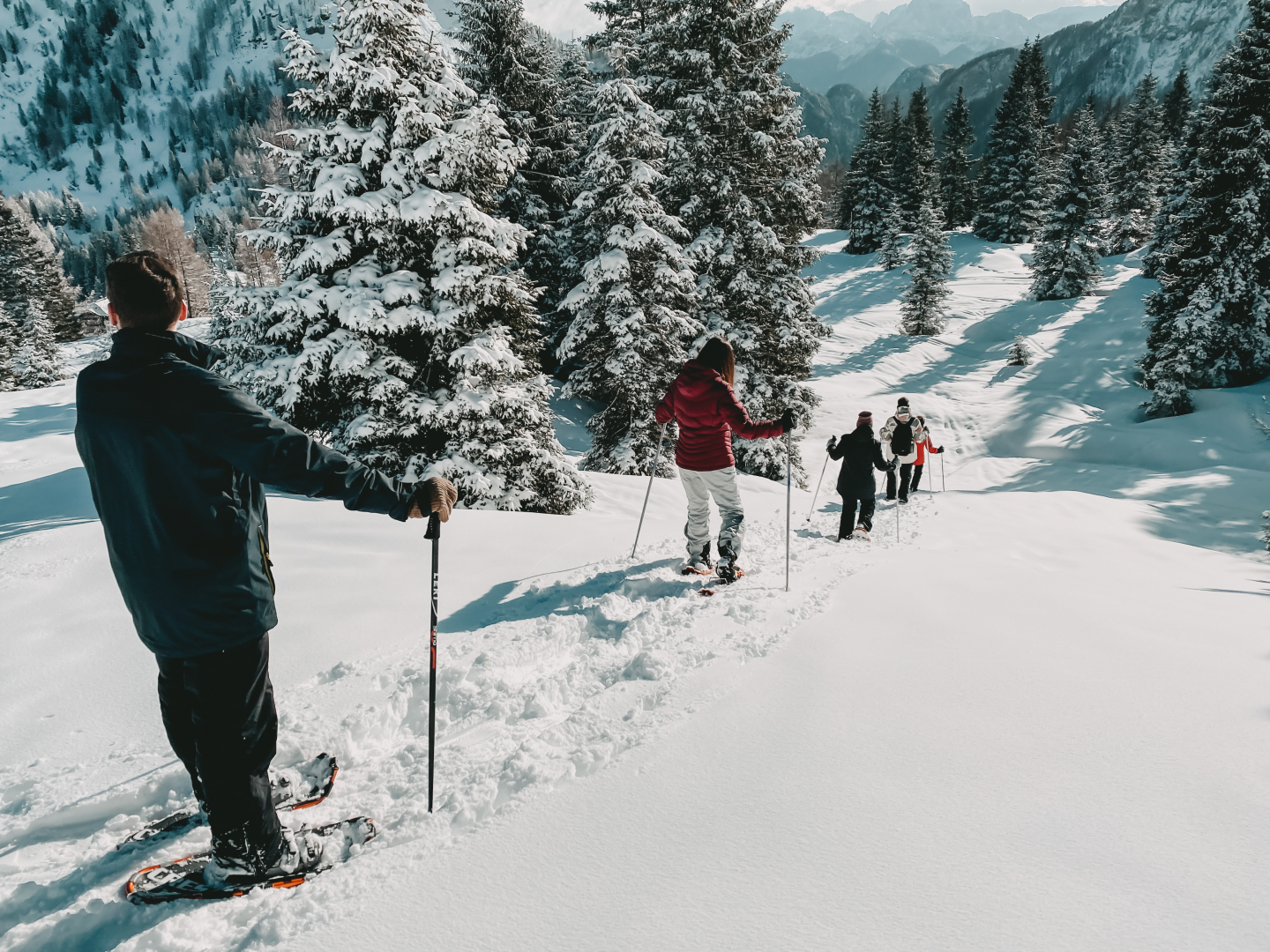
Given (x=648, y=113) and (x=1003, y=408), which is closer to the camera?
(x=648, y=113)

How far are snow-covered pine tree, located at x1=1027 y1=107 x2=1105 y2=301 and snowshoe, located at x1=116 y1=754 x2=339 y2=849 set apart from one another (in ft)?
148

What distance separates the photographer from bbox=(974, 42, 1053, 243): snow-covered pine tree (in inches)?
1786

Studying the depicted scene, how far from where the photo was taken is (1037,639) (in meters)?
3.99

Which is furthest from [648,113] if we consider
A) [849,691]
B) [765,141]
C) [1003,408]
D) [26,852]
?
[1003,408]

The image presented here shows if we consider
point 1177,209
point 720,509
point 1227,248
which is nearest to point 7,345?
point 720,509

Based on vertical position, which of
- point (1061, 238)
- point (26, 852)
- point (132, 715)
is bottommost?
point (26, 852)

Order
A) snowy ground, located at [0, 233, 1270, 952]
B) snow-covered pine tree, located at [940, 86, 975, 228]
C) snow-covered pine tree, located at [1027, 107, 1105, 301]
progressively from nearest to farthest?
snowy ground, located at [0, 233, 1270, 952] → snow-covered pine tree, located at [1027, 107, 1105, 301] → snow-covered pine tree, located at [940, 86, 975, 228]

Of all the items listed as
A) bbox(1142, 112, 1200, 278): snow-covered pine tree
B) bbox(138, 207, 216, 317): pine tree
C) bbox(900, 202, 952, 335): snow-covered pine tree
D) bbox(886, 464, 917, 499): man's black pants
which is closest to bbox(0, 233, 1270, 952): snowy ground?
bbox(886, 464, 917, 499): man's black pants

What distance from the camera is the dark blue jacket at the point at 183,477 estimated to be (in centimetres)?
203

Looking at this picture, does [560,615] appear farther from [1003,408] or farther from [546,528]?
[1003,408]

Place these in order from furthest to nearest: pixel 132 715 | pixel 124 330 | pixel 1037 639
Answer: pixel 1037 639 < pixel 132 715 < pixel 124 330

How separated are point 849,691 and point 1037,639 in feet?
5.25

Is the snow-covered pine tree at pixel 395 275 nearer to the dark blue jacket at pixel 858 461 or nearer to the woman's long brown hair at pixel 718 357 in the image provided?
the dark blue jacket at pixel 858 461

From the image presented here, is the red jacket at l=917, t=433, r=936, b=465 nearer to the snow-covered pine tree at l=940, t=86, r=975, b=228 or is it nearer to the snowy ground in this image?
the snowy ground
